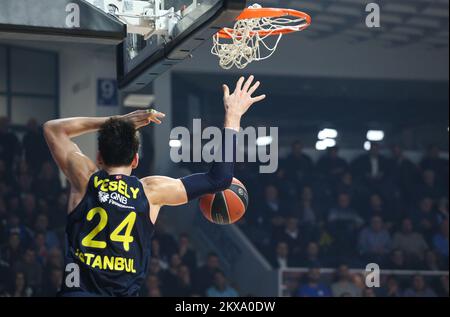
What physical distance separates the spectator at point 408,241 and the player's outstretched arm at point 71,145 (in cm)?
875

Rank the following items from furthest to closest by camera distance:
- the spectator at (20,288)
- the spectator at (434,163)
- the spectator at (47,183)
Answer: the spectator at (434,163) < the spectator at (47,183) < the spectator at (20,288)

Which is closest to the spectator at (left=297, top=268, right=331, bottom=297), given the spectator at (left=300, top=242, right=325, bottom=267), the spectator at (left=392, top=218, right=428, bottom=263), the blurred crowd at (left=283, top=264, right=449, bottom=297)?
the blurred crowd at (left=283, top=264, right=449, bottom=297)

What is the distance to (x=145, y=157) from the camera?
41.4 feet

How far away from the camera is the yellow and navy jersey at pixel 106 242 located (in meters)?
3.95

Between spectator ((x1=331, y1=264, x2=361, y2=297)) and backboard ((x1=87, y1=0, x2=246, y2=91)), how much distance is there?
6.04 metres

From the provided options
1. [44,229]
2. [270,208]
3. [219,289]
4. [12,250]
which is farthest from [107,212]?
[270,208]

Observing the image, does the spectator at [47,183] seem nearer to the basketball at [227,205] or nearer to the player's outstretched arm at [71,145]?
the basketball at [227,205]

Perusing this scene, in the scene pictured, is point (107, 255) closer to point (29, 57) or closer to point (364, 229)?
point (364, 229)

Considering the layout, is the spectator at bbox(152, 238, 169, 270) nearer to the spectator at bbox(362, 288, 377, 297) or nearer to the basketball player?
the spectator at bbox(362, 288, 377, 297)

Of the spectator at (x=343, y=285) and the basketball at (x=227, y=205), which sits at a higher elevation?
the basketball at (x=227, y=205)

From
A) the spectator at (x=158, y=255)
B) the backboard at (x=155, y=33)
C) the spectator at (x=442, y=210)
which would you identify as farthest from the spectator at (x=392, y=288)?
the backboard at (x=155, y=33)

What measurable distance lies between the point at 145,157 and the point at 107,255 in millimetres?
8686

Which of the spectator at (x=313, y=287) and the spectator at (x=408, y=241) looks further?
the spectator at (x=408, y=241)

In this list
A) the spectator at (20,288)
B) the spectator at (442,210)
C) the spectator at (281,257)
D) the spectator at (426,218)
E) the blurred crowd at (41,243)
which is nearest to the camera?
the spectator at (20,288)
